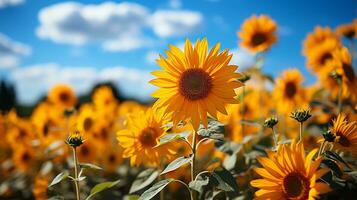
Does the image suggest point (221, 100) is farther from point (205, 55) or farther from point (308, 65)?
point (308, 65)

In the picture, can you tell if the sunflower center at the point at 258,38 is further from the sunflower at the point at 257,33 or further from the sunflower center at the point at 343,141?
the sunflower center at the point at 343,141

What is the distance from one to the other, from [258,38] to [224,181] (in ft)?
11.7

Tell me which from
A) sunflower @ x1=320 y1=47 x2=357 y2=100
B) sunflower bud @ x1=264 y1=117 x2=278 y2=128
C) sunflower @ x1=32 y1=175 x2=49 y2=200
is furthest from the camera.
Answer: sunflower @ x1=32 y1=175 x2=49 y2=200

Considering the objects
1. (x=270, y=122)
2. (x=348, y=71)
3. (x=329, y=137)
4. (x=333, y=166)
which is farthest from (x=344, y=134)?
(x=348, y=71)

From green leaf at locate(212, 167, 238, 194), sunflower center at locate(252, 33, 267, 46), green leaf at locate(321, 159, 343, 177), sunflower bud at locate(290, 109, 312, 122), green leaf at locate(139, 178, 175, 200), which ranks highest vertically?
sunflower center at locate(252, 33, 267, 46)

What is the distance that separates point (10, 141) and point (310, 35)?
17.8 ft

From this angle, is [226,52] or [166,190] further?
[166,190]

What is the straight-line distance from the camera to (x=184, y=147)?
5531 millimetres

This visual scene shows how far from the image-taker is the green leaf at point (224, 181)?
236 centimetres

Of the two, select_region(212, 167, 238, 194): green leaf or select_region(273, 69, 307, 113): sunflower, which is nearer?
select_region(212, 167, 238, 194): green leaf

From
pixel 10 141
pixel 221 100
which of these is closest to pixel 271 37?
pixel 221 100

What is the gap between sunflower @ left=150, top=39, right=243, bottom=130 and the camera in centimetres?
249

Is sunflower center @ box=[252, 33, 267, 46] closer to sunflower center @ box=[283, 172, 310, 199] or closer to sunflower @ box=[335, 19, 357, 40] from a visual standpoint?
sunflower @ box=[335, 19, 357, 40]

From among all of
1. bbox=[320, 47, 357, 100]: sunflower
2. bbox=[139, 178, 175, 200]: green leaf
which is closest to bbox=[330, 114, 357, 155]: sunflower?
bbox=[139, 178, 175, 200]: green leaf
